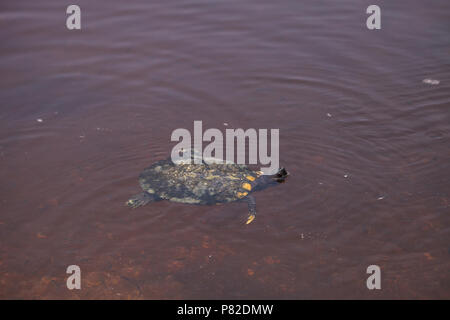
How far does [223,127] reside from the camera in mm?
→ 6402

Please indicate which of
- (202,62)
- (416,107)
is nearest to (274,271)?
(416,107)

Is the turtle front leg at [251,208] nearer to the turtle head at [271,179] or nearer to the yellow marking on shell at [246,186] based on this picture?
the yellow marking on shell at [246,186]

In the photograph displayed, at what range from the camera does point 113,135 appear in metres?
6.25

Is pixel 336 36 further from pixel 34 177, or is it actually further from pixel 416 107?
pixel 34 177

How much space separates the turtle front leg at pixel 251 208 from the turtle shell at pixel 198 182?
0.31ft

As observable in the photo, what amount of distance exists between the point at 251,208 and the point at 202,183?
65cm

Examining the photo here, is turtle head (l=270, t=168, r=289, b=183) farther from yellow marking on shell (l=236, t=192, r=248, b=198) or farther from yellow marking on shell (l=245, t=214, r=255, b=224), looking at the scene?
yellow marking on shell (l=245, t=214, r=255, b=224)

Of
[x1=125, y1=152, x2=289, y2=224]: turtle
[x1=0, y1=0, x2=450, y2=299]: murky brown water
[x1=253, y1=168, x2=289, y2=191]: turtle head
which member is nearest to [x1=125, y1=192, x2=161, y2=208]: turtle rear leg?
[x1=125, y1=152, x2=289, y2=224]: turtle

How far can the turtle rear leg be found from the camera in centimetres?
502

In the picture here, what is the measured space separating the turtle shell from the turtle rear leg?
0.23 ft

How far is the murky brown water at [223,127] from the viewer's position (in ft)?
14.2

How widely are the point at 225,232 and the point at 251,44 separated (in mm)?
5063

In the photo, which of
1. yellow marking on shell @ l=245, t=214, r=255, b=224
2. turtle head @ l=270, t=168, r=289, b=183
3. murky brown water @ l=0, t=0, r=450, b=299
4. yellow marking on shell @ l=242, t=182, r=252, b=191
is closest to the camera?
murky brown water @ l=0, t=0, r=450, b=299

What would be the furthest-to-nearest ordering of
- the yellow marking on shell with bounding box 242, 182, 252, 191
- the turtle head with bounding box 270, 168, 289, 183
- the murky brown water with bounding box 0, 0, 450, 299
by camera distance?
1. the turtle head with bounding box 270, 168, 289, 183
2. the yellow marking on shell with bounding box 242, 182, 252, 191
3. the murky brown water with bounding box 0, 0, 450, 299
